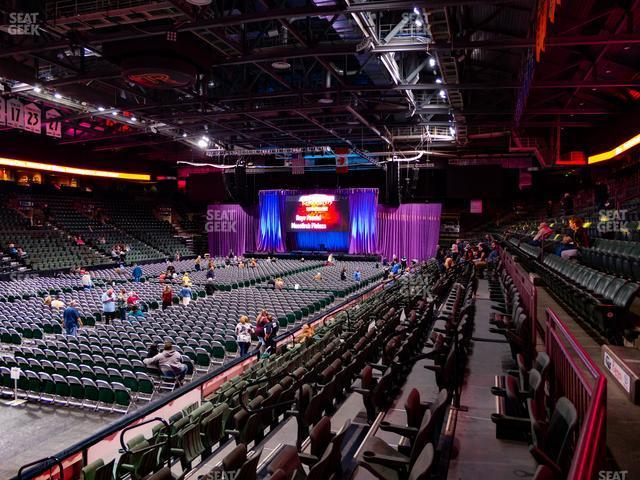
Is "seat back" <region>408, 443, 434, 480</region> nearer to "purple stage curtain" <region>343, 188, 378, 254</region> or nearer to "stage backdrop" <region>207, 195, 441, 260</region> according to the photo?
"stage backdrop" <region>207, 195, 441, 260</region>

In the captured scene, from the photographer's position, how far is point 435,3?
840cm

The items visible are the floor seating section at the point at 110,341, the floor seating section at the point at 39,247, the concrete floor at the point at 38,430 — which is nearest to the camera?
the concrete floor at the point at 38,430

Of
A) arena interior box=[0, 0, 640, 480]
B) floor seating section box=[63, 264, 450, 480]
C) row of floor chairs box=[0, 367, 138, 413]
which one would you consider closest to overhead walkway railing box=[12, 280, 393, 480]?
arena interior box=[0, 0, 640, 480]

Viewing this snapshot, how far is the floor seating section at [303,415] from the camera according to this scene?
318cm

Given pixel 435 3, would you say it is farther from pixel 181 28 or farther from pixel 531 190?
pixel 531 190

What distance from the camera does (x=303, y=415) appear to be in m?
4.26

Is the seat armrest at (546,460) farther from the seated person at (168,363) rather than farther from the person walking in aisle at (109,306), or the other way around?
the person walking in aisle at (109,306)

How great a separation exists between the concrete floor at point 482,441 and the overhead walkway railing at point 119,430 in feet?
8.39

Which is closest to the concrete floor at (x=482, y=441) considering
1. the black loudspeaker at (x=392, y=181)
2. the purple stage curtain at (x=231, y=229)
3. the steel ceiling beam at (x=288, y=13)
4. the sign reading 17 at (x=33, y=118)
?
the steel ceiling beam at (x=288, y=13)

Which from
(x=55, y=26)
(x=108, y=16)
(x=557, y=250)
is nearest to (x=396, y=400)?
(x=557, y=250)

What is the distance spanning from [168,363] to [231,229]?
101 feet

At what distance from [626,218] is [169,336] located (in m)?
11.0

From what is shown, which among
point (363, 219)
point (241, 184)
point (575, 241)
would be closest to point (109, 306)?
point (575, 241)

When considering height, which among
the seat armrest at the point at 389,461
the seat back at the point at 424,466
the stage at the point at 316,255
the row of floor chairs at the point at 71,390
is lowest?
the row of floor chairs at the point at 71,390
